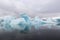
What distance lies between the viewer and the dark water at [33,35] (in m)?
2.58

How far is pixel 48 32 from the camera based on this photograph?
271 centimetres

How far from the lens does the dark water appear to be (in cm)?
258

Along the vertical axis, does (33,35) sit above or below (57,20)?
below

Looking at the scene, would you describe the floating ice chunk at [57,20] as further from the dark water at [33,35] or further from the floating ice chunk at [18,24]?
the floating ice chunk at [18,24]

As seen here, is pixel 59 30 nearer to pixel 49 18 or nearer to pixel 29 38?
pixel 49 18

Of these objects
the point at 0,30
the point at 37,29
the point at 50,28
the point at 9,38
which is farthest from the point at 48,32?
the point at 0,30

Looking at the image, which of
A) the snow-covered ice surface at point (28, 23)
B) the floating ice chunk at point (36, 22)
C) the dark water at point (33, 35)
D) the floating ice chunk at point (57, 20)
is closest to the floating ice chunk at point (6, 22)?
the snow-covered ice surface at point (28, 23)

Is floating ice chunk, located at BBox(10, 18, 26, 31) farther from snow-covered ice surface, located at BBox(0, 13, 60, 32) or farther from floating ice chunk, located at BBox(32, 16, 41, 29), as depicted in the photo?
floating ice chunk, located at BBox(32, 16, 41, 29)

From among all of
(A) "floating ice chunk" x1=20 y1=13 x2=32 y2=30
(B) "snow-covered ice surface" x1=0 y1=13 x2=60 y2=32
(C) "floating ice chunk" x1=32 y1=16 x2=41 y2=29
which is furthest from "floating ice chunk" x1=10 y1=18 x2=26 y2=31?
(C) "floating ice chunk" x1=32 y1=16 x2=41 y2=29

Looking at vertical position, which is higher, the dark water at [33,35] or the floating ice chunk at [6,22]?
the floating ice chunk at [6,22]

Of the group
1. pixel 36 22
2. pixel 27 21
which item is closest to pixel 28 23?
pixel 27 21

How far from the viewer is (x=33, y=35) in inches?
104

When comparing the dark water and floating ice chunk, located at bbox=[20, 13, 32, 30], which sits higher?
floating ice chunk, located at bbox=[20, 13, 32, 30]

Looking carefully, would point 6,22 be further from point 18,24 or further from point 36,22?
point 36,22
